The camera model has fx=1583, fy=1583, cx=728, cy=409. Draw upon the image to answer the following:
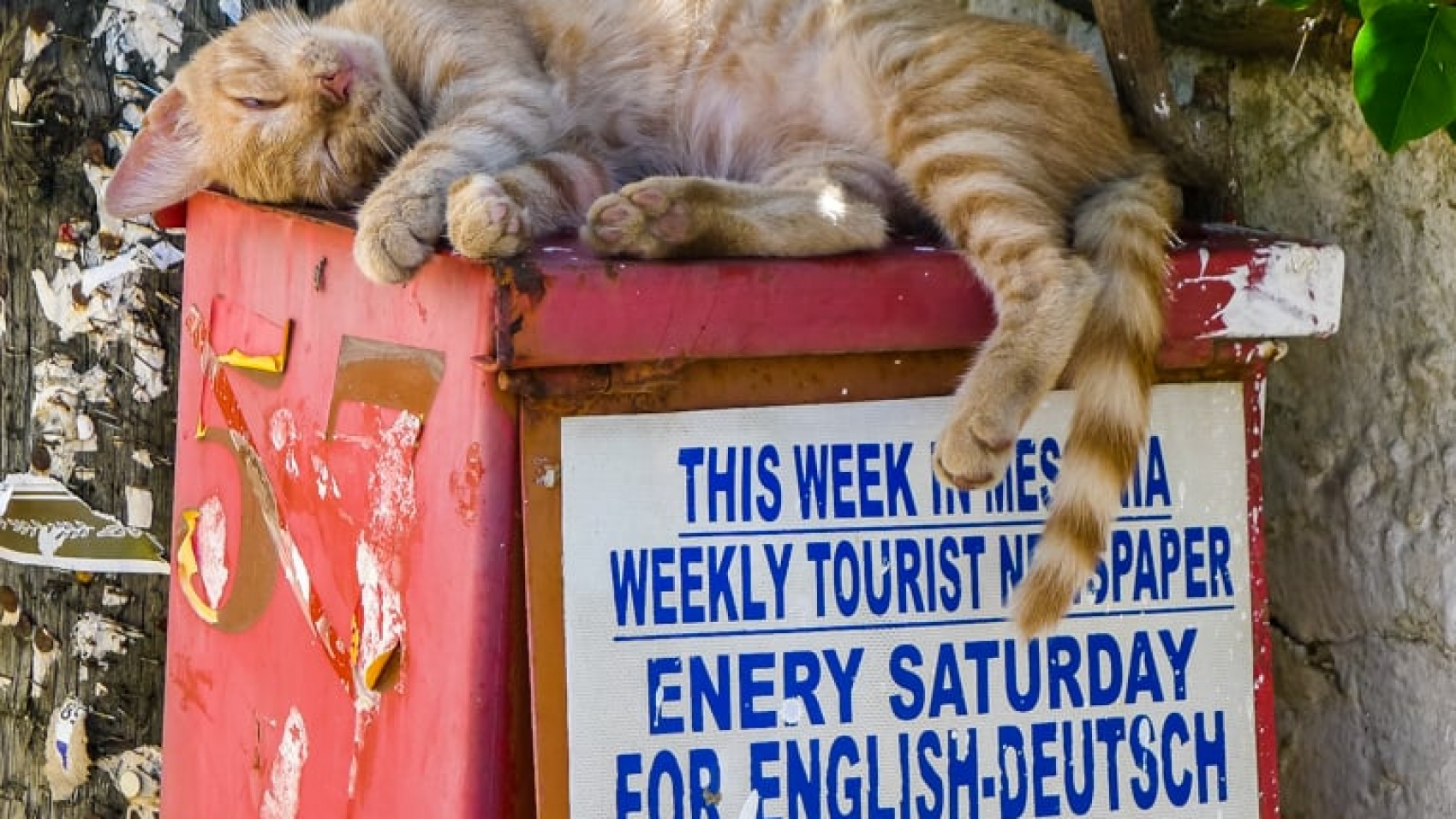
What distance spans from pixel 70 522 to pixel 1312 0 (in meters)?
2.00

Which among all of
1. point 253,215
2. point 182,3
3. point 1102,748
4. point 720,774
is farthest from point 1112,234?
point 182,3

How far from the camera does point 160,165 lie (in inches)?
95.7

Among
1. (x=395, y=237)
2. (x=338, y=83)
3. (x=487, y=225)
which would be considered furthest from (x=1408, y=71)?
(x=338, y=83)

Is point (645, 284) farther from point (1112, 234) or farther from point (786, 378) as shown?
point (1112, 234)

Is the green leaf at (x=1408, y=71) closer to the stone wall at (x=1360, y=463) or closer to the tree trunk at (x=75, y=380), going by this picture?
the stone wall at (x=1360, y=463)

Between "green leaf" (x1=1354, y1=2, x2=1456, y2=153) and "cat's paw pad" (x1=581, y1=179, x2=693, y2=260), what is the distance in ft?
2.47

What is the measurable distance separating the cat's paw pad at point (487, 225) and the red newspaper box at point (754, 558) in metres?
0.03

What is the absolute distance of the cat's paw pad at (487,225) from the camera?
1663 millimetres

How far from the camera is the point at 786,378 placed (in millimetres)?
1691

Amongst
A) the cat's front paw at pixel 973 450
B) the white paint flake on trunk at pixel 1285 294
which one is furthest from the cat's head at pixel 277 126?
the white paint flake on trunk at pixel 1285 294

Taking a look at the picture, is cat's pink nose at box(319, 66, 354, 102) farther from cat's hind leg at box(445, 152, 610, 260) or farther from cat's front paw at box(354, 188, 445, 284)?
cat's front paw at box(354, 188, 445, 284)

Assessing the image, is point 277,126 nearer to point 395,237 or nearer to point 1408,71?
point 395,237

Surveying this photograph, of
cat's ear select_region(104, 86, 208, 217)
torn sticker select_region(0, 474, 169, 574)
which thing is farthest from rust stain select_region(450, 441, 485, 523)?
torn sticker select_region(0, 474, 169, 574)

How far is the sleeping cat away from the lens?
1.73 metres
